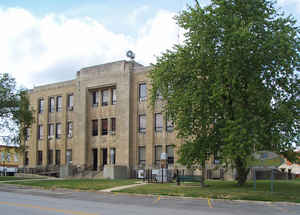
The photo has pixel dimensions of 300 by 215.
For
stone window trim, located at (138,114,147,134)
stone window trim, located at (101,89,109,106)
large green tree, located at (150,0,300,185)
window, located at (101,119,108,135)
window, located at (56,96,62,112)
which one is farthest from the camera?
window, located at (56,96,62,112)

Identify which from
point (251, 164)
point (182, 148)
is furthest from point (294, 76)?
point (182, 148)

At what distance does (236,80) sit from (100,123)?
84.8 ft

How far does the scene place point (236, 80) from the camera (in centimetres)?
2339

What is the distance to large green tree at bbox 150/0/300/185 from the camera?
2266cm

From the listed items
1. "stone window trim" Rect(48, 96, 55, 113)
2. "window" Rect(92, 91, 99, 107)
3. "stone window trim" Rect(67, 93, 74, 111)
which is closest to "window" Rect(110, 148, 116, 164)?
"window" Rect(92, 91, 99, 107)

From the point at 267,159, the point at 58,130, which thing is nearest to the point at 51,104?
the point at 58,130

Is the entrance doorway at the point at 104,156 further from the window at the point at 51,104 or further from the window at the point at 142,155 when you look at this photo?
the window at the point at 51,104

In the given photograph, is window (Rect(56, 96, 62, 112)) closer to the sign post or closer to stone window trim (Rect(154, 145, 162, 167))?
stone window trim (Rect(154, 145, 162, 167))

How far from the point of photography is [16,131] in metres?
39.9

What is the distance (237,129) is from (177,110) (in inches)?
180

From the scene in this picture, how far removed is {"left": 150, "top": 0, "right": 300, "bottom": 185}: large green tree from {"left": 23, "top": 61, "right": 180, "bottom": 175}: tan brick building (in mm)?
13832

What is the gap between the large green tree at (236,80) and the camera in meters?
22.7

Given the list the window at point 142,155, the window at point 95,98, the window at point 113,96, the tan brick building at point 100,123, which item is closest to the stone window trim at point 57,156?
the tan brick building at point 100,123

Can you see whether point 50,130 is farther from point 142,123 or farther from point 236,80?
point 236,80
